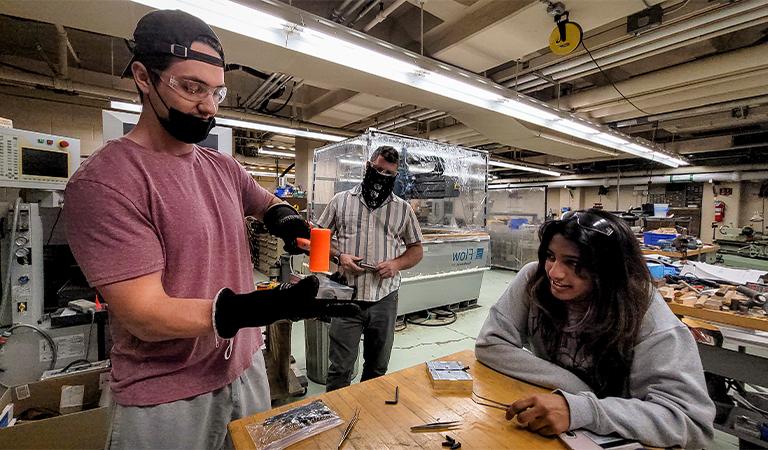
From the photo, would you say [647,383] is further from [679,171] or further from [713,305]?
[679,171]

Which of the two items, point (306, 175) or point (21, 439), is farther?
point (306, 175)

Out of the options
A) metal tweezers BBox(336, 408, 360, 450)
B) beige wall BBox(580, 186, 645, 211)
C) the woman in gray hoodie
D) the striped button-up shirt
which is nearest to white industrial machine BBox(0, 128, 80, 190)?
the striped button-up shirt

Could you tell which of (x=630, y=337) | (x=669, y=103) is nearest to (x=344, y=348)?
(x=630, y=337)

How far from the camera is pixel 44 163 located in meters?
2.02

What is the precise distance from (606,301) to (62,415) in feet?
7.68

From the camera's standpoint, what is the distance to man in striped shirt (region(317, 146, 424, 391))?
192 cm

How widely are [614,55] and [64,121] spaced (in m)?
6.53

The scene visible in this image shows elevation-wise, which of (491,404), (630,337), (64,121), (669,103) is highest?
(669,103)

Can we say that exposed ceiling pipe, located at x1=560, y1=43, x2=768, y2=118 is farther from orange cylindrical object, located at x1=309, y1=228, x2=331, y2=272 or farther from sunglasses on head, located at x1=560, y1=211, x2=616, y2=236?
orange cylindrical object, located at x1=309, y1=228, x2=331, y2=272

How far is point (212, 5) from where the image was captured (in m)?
1.83

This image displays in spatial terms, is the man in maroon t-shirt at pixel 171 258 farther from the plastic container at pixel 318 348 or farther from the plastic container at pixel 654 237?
the plastic container at pixel 654 237

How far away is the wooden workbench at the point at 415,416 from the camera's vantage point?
792 mm

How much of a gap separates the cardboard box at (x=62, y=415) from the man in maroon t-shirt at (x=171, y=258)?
29.4 inches

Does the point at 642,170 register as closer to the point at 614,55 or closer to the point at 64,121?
the point at 614,55
